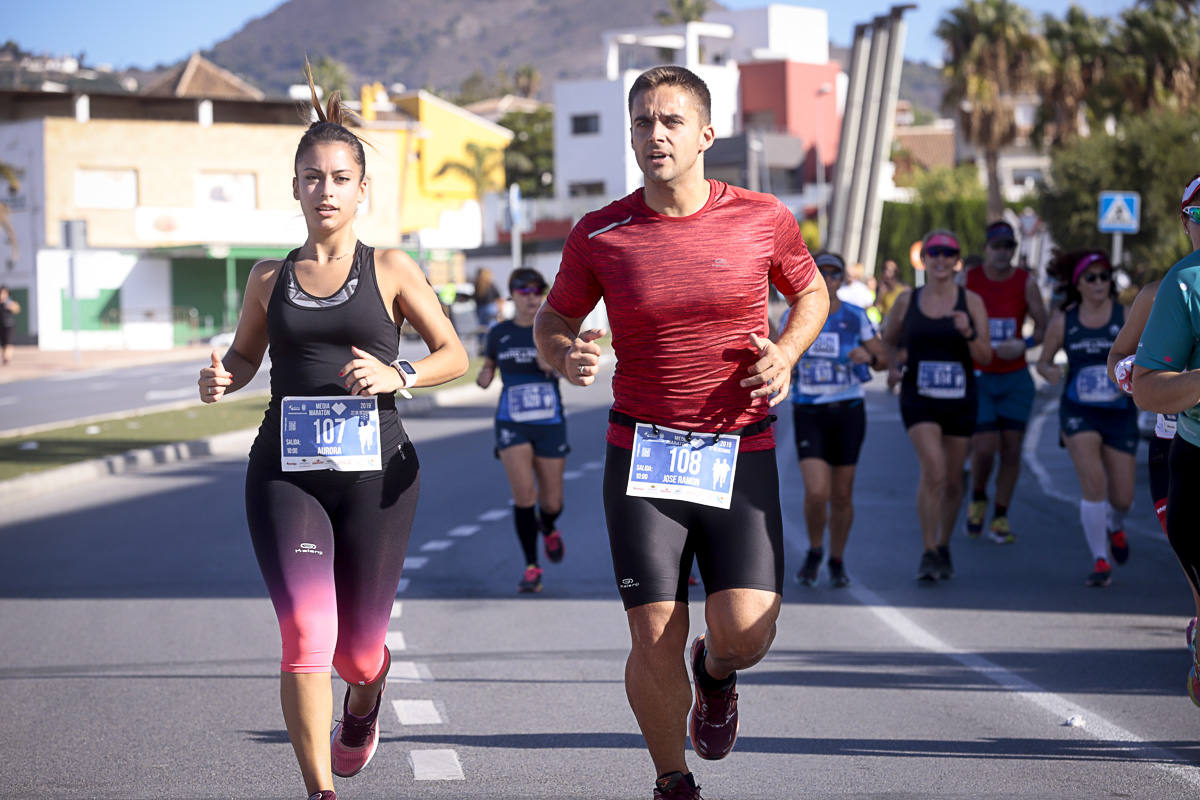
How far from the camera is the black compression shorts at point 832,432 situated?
10258 mm

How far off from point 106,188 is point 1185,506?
60763 mm

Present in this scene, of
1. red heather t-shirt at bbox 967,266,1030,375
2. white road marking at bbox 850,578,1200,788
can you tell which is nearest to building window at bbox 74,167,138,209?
red heather t-shirt at bbox 967,266,1030,375

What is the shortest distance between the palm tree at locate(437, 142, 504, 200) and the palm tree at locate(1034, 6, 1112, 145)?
132 feet

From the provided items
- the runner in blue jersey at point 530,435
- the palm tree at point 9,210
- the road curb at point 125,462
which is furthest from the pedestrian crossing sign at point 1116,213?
the palm tree at point 9,210

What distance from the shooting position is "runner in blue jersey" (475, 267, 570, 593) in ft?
34.8

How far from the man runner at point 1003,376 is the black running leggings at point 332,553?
7.65m

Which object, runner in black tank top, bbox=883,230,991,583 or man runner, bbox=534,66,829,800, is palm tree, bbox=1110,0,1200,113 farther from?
man runner, bbox=534,66,829,800

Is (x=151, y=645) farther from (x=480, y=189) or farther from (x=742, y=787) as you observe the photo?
(x=480, y=189)

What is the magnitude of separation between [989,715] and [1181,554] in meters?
1.54

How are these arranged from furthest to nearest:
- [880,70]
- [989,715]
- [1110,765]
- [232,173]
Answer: [232,173] → [880,70] → [989,715] → [1110,765]

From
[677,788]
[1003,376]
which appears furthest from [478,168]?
[677,788]

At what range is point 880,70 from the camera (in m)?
48.1

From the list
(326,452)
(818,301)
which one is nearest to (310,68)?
(326,452)

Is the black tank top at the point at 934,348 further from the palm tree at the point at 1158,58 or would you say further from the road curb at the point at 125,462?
the palm tree at the point at 1158,58
